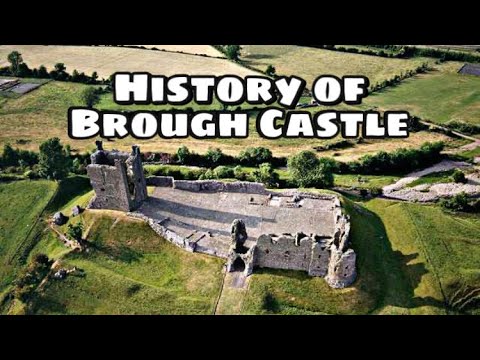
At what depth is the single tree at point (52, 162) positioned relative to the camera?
250 ft

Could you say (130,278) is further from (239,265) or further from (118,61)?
(118,61)

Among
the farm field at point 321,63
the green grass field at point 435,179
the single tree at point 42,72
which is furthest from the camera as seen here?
the farm field at point 321,63

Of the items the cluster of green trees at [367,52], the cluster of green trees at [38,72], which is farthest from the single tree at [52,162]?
the cluster of green trees at [367,52]

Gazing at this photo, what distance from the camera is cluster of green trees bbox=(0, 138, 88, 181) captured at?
76375 mm

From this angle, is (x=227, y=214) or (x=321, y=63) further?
(x=321, y=63)

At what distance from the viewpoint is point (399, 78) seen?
11481 cm

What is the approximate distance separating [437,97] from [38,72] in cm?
9186

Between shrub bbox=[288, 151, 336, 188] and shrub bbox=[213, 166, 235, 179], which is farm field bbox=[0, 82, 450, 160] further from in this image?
shrub bbox=[288, 151, 336, 188]

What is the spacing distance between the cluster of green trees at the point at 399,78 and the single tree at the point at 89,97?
61.0 m

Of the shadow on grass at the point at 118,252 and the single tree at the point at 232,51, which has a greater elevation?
the single tree at the point at 232,51

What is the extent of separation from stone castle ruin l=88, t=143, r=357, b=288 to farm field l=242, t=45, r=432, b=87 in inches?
2034

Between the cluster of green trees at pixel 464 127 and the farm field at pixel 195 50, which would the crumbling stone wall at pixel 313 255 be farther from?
the farm field at pixel 195 50

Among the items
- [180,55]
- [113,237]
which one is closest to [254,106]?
[180,55]

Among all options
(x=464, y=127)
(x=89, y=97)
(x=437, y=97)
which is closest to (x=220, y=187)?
(x=89, y=97)
